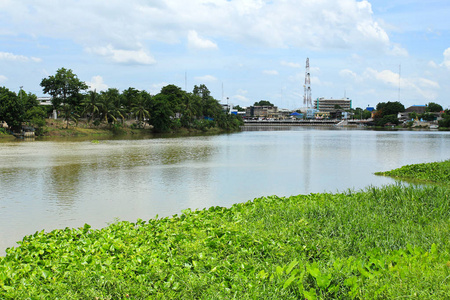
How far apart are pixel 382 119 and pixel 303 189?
409ft

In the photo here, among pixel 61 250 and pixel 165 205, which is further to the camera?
pixel 165 205

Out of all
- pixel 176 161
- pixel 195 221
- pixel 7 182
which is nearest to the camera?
pixel 195 221

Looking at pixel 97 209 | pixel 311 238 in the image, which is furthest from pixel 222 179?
pixel 311 238

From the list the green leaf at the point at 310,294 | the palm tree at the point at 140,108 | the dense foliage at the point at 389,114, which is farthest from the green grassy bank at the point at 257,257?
the dense foliage at the point at 389,114

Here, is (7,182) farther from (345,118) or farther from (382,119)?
(345,118)

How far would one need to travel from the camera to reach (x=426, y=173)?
16125 mm

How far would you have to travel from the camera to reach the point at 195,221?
314 inches

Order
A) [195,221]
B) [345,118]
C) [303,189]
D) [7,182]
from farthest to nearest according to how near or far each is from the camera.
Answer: [345,118]
[7,182]
[303,189]
[195,221]

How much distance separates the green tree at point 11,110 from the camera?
4728cm

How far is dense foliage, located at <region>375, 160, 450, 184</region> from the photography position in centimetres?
1511

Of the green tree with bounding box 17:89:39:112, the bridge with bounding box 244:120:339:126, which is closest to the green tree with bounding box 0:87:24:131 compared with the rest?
the green tree with bounding box 17:89:39:112

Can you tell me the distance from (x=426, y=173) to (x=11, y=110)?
46017 millimetres

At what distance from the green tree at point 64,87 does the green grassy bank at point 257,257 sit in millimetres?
60267

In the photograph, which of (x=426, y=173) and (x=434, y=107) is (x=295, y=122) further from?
(x=426, y=173)
